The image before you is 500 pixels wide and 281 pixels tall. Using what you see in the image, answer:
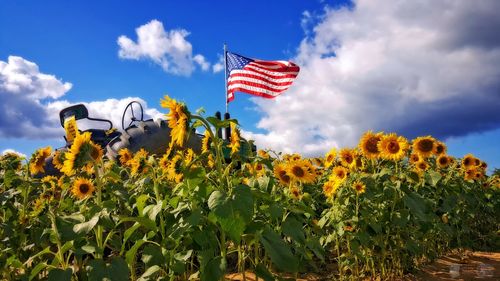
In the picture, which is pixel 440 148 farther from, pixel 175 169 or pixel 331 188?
pixel 175 169

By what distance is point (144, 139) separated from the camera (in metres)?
12.2

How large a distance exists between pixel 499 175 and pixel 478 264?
486 centimetres

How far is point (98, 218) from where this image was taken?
2797mm

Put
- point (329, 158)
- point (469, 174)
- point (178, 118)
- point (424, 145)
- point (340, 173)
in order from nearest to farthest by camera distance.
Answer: point (178, 118) < point (340, 173) < point (424, 145) < point (329, 158) < point (469, 174)

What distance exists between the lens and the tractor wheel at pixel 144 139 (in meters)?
11.8

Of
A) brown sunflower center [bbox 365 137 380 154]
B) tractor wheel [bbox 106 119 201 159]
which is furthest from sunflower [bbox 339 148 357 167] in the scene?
tractor wheel [bbox 106 119 201 159]

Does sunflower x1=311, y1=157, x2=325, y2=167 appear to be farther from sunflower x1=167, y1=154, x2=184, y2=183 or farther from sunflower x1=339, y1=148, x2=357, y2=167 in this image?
sunflower x1=167, y1=154, x2=184, y2=183

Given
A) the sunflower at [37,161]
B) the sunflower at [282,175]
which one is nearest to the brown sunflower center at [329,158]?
the sunflower at [282,175]

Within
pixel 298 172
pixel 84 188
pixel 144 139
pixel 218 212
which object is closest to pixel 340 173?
pixel 298 172

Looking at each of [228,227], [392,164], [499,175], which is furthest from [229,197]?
[499,175]

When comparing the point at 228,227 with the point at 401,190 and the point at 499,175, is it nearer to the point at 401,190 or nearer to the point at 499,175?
the point at 401,190

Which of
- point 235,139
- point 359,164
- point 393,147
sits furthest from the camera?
point 359,164

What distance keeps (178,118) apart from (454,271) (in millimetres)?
4102

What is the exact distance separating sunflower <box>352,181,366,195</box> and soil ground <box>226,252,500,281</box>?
42.9 inches
